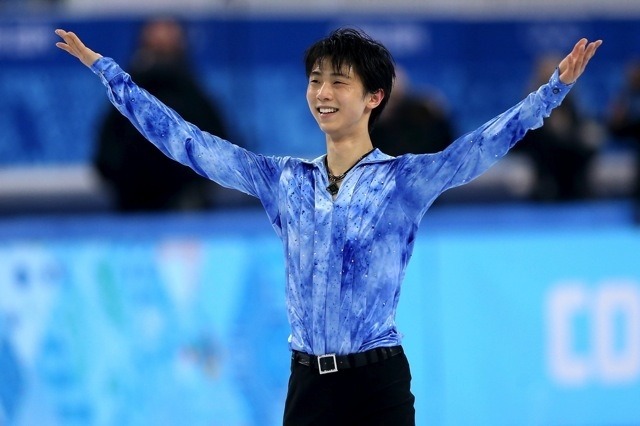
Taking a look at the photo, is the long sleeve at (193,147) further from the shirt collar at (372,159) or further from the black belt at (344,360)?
the black belt at (344,360)

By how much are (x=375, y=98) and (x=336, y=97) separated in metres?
0.19

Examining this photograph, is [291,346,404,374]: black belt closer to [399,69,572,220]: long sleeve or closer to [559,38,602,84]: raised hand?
[399,69,572,220]: long sleeve

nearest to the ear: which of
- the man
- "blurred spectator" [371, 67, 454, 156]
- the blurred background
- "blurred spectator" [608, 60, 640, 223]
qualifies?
the man

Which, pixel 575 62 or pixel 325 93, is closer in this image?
pixel 575 62

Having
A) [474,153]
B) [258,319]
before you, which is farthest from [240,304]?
[474,153]

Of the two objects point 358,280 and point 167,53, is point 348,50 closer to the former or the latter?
point 358,280

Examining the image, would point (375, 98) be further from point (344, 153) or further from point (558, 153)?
point (558, 153)

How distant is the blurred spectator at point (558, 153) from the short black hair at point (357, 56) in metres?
5.19

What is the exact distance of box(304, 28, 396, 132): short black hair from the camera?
4.20 m

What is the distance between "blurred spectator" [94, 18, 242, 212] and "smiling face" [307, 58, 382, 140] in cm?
421

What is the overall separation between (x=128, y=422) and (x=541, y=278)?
257cm

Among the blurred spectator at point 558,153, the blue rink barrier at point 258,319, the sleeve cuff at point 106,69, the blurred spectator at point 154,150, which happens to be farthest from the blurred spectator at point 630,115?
the sleeve cuff at point 106,69

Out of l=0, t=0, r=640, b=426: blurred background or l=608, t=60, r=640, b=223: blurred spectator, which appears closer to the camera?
l=0, t=0, r=640, b=426: blurred background

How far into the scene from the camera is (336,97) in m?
4.17
